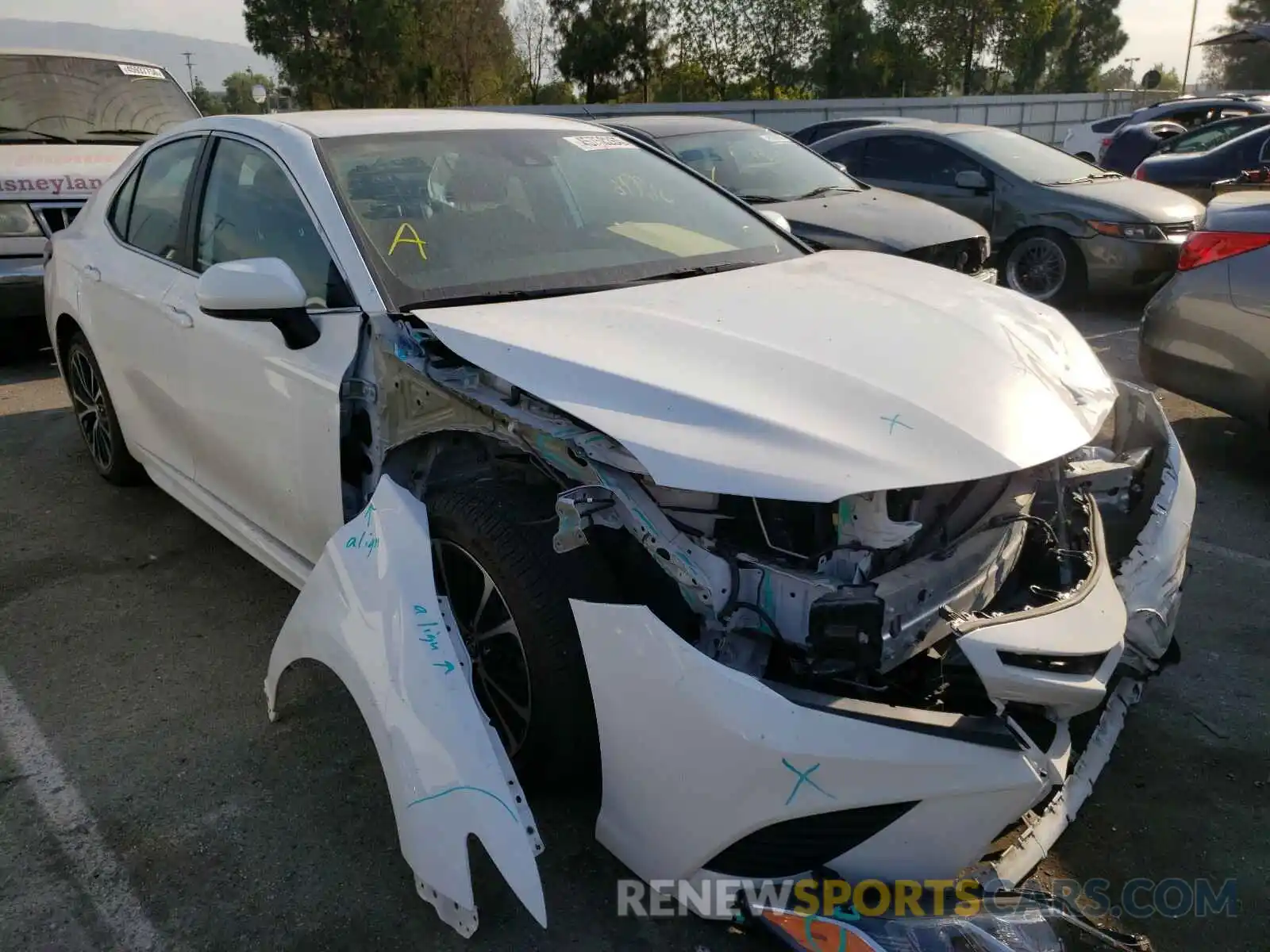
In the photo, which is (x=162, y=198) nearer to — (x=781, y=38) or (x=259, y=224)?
(x=259, y=224)

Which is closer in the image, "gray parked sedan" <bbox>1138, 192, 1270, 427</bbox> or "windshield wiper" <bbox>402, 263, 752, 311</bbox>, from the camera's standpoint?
"windshield wiper" <bbox>402, 263, 752, 311</bbox>

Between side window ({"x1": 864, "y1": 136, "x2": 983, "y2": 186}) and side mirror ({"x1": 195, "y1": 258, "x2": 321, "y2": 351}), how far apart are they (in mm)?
7302

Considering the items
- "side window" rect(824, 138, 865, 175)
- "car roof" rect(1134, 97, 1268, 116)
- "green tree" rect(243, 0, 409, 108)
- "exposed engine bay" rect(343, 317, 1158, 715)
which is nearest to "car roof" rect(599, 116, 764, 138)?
"side window" rect(824, 138, 865, 175)

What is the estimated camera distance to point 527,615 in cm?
221

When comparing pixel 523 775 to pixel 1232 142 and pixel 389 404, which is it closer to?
pixel 389 404

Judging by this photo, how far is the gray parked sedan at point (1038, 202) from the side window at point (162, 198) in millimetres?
6581

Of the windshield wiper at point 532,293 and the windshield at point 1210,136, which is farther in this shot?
the windshield at point 1210,136

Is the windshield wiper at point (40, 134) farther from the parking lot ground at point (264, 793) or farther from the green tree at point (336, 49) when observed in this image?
the green tree at point (336, 49)

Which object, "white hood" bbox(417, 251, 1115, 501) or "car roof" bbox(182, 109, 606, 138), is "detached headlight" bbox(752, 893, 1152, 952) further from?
"car roof" bbox(182, 109, 606, 138)

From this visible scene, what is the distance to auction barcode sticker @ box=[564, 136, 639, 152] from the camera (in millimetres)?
3578

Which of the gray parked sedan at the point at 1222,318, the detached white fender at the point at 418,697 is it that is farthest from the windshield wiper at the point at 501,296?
the gray parked sedan at the point at 1222,318

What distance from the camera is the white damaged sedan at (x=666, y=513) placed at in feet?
6.14

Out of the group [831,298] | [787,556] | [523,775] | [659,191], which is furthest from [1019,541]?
[659,191]

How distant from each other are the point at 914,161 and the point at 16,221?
7.14 m
